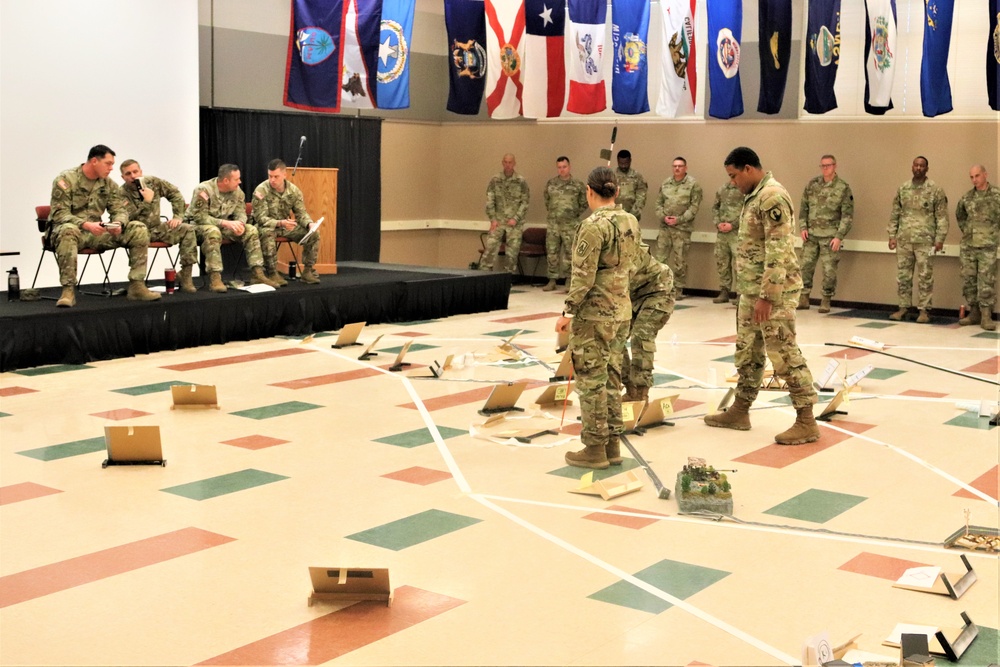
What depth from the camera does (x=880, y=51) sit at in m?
12.9

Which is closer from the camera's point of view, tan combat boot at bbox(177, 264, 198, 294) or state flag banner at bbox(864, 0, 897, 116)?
tan combat boot at bbox(177, 264, 198, 294)

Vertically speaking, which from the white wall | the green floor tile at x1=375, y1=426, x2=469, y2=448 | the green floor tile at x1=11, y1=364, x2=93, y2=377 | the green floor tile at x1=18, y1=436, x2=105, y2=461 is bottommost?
the green floor tile at x1=18, y1=436, x2=105, y2=461

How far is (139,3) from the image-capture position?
1208 cm

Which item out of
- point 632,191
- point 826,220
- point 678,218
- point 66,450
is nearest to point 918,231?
point 826,220

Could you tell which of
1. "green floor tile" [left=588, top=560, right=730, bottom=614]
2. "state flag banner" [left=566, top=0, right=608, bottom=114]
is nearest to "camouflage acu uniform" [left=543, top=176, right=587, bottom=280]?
"state flag banner" [left=566, top=0, right=608, bottom=114]

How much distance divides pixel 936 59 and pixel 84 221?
925cm

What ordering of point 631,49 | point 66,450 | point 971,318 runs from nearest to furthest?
point 66,450
point 971,318
point 631,49

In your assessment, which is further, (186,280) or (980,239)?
(980,239)

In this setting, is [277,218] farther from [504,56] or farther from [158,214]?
[504,56]

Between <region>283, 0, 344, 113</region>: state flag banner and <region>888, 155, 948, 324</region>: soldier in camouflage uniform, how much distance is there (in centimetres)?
679

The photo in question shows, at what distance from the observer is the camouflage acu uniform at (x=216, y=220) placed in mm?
11141

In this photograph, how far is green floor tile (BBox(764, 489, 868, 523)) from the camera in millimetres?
5434

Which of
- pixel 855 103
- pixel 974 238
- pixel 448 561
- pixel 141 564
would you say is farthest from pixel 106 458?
pixel 855 103

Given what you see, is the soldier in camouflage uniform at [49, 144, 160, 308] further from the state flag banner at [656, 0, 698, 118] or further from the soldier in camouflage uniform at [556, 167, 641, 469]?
the state flag banner at [656, 0, 698, 118]
